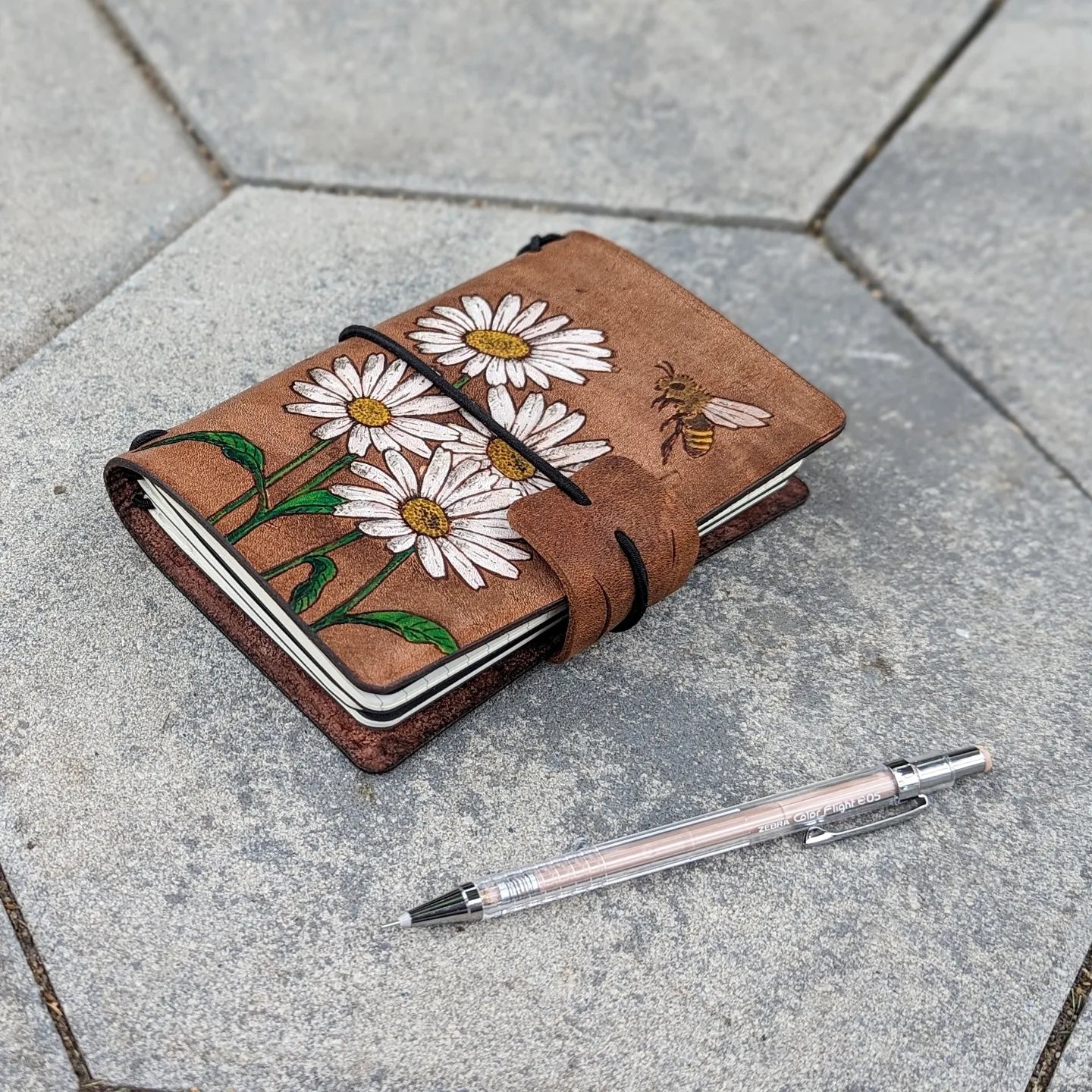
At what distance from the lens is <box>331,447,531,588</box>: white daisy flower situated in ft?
3.21

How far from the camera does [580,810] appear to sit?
3.35ft

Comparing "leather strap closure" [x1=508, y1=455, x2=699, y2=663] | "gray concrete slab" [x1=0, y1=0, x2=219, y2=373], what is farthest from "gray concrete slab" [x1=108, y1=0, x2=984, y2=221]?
"leather strap closure" [x1=508, y1=455, x2=699, y2=663]

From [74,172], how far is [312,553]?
87 centimetres

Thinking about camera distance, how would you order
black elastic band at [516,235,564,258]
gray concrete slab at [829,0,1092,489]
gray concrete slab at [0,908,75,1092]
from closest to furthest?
gray concrete slab at [0,908,75,1092] → black elastic band at [516,235,564,258] → gray concrete slab at [829,0,1092,489]

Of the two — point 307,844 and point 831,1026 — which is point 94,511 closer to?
point 307,844

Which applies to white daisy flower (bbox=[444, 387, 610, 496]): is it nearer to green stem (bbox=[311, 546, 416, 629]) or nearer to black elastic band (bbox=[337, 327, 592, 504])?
black elastic band (bbox=[337, 327, 592, 504])

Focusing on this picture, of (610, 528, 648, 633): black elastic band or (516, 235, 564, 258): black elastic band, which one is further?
(516, 235, 564, 258): black elastic band

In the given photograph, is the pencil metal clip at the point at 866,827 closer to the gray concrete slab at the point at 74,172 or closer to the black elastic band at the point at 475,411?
the black elastic band at the point at 475,411

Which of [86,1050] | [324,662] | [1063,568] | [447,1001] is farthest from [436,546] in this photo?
[1063,568]

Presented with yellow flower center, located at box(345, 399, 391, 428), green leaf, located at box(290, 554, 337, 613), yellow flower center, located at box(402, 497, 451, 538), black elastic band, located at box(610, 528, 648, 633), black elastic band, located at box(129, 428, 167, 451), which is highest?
black elastic band, located at box(129, 428, 167, 451)

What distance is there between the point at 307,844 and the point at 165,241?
864 mm

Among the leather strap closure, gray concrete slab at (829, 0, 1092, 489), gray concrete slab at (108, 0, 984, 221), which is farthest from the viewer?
gray concrete slab at (108, 0, 984, 221)

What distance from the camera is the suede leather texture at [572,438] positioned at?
941 millimetres

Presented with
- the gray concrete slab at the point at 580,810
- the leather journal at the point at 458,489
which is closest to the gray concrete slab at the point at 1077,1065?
the gray concrete slab at the point at 580,810
